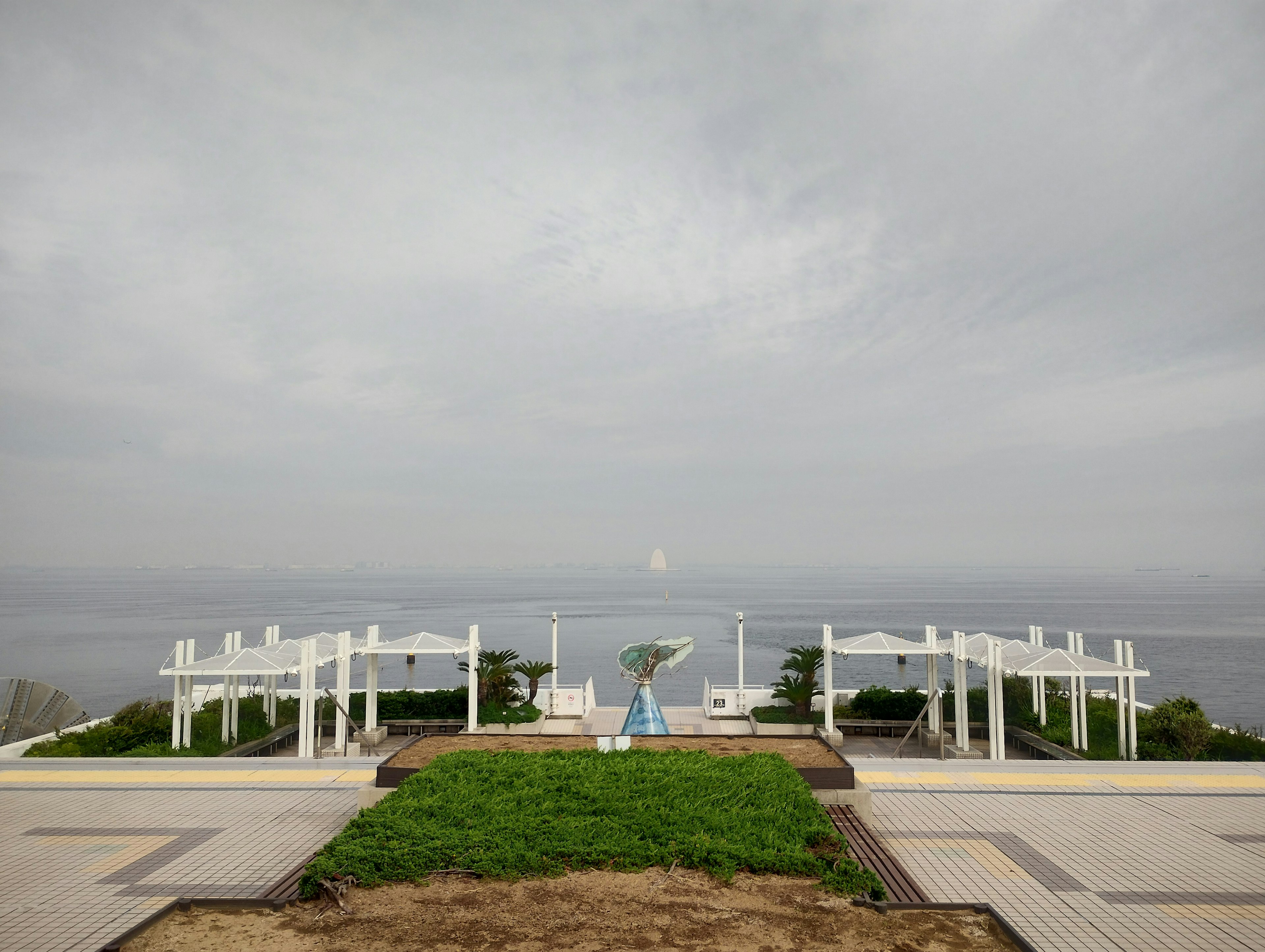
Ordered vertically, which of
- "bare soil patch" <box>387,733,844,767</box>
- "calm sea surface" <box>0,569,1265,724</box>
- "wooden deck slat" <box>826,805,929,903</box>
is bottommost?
"calm sea surface" <box>0,569,1265,724</box>

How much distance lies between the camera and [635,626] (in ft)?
263

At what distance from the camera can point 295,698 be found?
68.2 feet

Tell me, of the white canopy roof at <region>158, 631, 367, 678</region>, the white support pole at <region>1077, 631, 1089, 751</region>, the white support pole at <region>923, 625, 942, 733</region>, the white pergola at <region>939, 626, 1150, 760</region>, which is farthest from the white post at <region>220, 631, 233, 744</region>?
the white support pole at <region>1077, 631, 1089, 751</region>

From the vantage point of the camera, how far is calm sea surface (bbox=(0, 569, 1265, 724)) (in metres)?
44.7

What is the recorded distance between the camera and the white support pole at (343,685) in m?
16.0

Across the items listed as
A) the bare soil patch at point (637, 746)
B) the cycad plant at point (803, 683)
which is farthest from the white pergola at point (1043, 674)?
the bare soil patch at point (637, 746)

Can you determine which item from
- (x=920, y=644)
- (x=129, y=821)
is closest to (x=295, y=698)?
(x=129, y=821)

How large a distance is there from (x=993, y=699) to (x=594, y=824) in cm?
1117

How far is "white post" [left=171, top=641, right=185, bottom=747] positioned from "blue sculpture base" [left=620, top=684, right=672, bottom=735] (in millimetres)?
8346

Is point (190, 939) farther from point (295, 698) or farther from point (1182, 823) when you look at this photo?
point (295, 698)

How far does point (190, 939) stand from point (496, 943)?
225 centimetres

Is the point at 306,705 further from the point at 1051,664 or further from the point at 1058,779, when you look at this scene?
the point at 1051,664

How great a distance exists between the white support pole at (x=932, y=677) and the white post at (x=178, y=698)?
591 inches

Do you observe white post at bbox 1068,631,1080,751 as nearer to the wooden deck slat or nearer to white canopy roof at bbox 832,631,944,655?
white canopy roof at bbox 832,631,944,655
